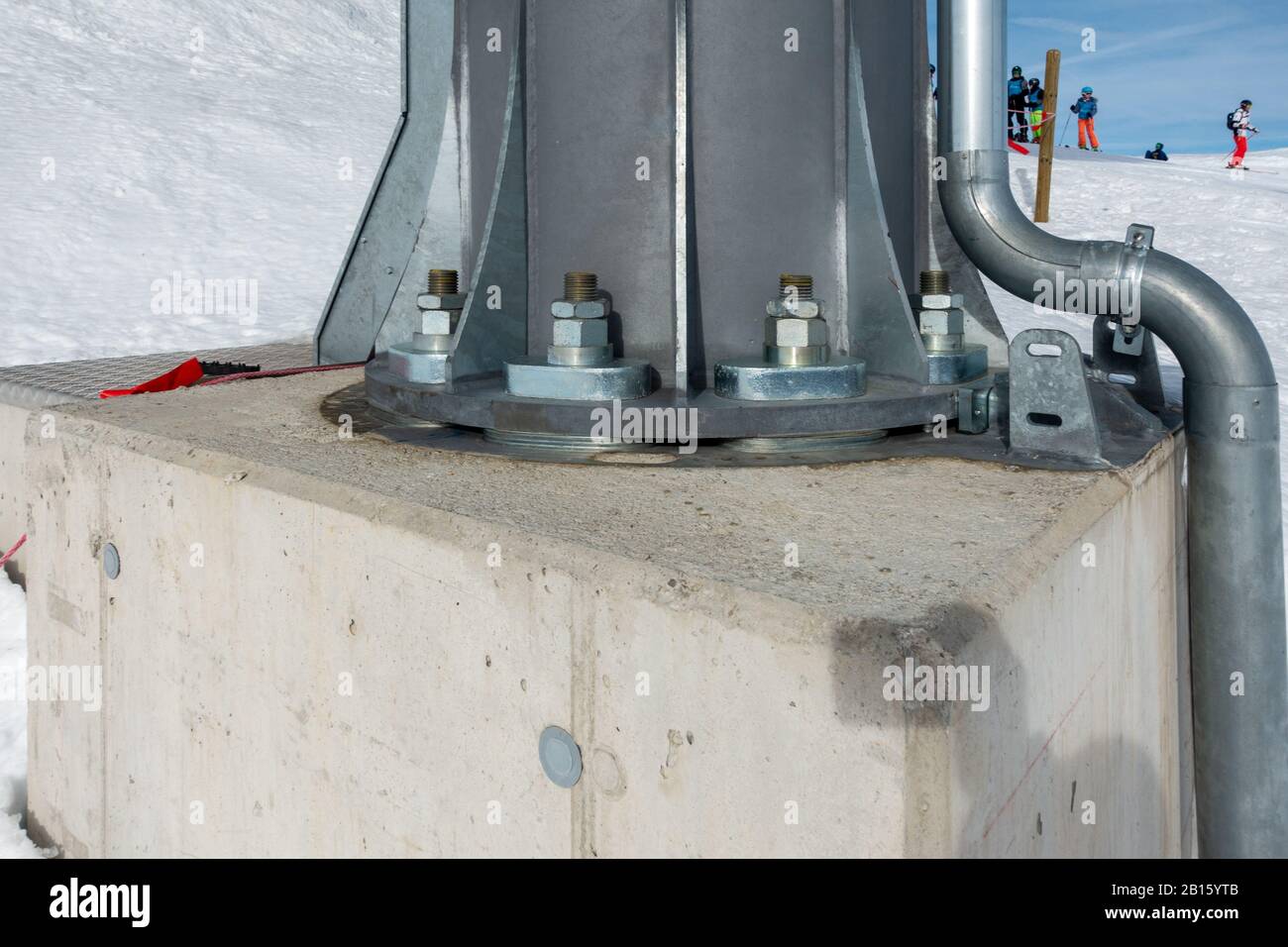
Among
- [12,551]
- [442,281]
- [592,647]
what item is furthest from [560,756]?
[12,551]

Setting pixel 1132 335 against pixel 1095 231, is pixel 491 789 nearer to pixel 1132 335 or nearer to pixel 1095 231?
pixel 1132 335

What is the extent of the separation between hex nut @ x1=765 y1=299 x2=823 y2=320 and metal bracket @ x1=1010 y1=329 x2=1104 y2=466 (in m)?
0.37

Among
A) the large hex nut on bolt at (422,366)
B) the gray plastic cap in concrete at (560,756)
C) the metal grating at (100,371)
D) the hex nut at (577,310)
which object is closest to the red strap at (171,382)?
the metal grating at (100,371)

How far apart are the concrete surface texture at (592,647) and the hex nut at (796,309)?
34 cm

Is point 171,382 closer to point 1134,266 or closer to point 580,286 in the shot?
point 580,286

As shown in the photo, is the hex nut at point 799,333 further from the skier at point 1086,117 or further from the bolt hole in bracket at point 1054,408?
the skier at point 1086,117

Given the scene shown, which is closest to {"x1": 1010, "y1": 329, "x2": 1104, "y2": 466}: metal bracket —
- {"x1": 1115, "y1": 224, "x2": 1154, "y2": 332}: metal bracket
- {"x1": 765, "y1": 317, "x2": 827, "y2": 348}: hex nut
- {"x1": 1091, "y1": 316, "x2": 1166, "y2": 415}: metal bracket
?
{"x1": 1115, "y1": 224, "x2": 1154, "y2": 332}: metal bracket

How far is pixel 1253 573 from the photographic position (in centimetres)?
200

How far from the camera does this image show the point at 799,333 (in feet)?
6.80

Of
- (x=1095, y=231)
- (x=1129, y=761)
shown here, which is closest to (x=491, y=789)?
(x=1129, y=761)

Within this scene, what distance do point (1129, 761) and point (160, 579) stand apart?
5.81 feet

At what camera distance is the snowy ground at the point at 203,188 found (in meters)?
6.19

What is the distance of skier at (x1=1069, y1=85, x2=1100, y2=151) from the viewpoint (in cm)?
1753

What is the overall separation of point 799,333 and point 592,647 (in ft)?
2.99
